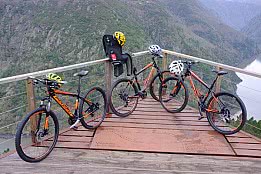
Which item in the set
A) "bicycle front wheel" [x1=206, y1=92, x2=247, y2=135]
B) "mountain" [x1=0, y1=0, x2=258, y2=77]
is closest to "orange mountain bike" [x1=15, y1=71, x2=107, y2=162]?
"bicycle front wheel" [x1=206, y1=92, x2=247, y2=135]

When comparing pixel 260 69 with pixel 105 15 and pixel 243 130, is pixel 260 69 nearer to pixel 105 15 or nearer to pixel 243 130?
pixel 105 15

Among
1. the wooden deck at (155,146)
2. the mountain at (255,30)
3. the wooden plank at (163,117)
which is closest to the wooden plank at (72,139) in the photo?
the wooden deck at (155,146)

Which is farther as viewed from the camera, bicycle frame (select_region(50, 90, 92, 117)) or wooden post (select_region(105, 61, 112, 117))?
wooden post (select_region(105, 61, 112, 117))

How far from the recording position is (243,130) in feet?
12.5

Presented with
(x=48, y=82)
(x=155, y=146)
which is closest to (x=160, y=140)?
(x=155, y=146)

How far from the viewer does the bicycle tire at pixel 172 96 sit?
4.23m

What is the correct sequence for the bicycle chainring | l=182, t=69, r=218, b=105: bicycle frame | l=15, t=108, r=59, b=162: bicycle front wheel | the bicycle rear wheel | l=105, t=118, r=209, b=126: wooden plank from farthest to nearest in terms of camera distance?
1. l=105, t=118, r=209, b=126: wooden plank
2. l=182, t=69, r=218, b=105: bicycle frame
3. the bicycle rear wheel
4. the bicycle chainring
5. l=15, t=108, r=59, b=162: bicycle front wheel

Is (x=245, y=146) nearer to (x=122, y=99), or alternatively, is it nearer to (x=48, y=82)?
(x=122, y=99)

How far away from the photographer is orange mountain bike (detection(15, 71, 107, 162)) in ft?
8.82

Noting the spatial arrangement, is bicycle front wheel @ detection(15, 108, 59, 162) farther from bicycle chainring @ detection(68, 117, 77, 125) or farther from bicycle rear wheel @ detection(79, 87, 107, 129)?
bicycle rear wheel @ detection(79, 87, 107, 129)

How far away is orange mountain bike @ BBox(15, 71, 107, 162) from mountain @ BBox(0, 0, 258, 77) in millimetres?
23976

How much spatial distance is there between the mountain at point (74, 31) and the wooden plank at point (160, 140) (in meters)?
23.8

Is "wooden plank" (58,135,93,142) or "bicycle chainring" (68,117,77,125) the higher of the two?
"bicycle chainring" (68,117,77,125)

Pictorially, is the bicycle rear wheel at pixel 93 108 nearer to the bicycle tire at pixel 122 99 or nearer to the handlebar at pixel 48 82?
the bicycle tire at pixel 122 99
